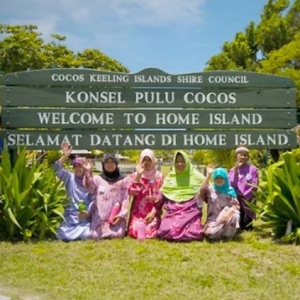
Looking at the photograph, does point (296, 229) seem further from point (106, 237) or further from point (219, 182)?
point (106, 237)

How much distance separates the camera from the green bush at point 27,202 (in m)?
6.05

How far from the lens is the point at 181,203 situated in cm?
630

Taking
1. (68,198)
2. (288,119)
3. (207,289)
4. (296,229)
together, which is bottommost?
(207,289)

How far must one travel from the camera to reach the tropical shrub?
5.96m

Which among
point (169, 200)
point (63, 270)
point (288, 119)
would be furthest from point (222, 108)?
point (63, 270)

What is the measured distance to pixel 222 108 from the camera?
731cm

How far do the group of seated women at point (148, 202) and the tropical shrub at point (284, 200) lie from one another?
42 centimetres

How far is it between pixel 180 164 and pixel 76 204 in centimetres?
140

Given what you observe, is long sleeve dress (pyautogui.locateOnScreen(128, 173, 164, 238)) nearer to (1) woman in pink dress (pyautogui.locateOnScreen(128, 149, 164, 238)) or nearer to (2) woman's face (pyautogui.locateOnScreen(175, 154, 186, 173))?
(1) woman in pink dress (pyautogui.locateOnScreen(128, 149, 164, 238))

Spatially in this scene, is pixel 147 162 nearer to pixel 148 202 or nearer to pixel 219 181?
pixel 148 202

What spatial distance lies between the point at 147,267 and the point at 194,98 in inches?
121

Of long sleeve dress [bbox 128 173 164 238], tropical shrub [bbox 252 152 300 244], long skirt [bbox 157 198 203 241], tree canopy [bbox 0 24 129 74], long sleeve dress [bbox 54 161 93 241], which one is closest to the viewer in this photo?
tropical shrub [bbox 252 152 300 244]

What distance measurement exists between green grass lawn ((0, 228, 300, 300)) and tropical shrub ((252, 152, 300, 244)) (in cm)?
22

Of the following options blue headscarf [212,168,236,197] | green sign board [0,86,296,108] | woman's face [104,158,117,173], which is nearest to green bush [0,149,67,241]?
woman's face [104,158,117,173]
